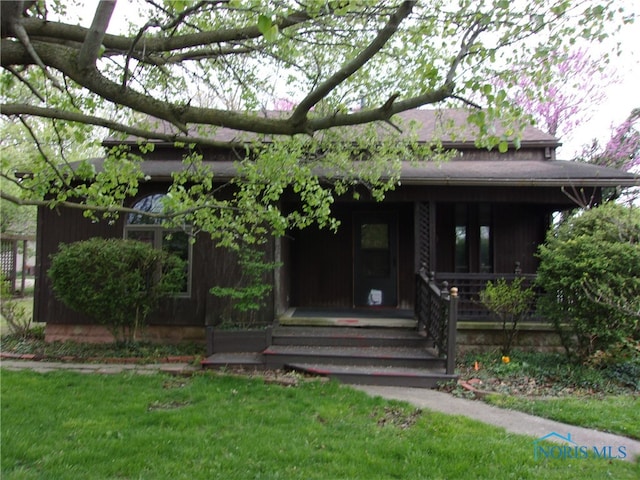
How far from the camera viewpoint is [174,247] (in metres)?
8.84

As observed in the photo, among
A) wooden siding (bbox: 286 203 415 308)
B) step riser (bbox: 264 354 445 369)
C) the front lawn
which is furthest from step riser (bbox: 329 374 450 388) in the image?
wooden siding (bbox: 286 203 415 308)

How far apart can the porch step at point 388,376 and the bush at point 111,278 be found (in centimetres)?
313

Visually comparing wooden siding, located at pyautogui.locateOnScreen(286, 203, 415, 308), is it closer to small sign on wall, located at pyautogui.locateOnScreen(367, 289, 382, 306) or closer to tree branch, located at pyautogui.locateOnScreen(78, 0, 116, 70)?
small sign on wall, located at pyautogui.locateOnScreen(367, 289, 382, 306)

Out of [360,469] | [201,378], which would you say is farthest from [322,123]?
[201,378]

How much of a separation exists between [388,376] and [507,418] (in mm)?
1731

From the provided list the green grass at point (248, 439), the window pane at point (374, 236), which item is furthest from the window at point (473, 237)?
the green grass at point (248, 439)

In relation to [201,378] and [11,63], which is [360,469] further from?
[11,63]

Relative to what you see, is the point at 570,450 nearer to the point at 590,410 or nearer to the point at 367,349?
the point at 590,410

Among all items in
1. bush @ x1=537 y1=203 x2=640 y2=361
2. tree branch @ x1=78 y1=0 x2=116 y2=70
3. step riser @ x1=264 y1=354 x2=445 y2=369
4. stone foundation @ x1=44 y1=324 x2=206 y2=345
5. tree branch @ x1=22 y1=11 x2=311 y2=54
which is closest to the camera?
tree branch @ x1=78 y1=0 x2=116 y2=70

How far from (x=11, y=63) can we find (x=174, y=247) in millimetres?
5629

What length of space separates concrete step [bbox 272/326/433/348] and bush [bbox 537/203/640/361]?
6.71 ft

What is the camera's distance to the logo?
3785 mm

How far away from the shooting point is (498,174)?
8195mm

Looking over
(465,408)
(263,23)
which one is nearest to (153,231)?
(465,408)
